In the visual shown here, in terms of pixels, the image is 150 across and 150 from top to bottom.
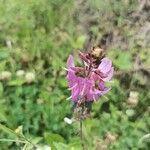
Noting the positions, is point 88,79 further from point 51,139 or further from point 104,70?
point 51,139

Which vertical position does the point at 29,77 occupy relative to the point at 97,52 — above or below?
below

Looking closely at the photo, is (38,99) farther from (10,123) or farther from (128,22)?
(128,22)

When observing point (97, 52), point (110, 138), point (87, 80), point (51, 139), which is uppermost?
point (97, 52)

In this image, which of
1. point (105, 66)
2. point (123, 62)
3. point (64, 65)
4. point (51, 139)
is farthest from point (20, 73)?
point (105, 66)

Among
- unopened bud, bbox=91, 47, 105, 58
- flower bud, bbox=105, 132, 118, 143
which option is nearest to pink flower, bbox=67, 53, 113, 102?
unopened bud, bbox=91, 47, 105, 58

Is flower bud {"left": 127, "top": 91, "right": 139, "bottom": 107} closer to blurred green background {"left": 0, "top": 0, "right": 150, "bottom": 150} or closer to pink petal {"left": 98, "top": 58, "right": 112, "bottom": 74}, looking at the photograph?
blurred green background {"left": 0, "top": 0, "right": 150, "bottom": 150}

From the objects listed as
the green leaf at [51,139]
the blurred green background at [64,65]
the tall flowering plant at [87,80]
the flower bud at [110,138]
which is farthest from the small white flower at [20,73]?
the tall flowering plant at [87,80]

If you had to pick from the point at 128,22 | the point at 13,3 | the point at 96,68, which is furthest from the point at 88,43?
the point at 96,68
